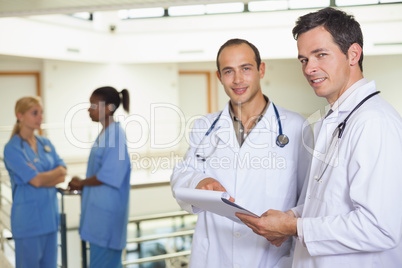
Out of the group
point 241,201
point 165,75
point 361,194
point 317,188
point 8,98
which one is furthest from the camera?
point 165,75

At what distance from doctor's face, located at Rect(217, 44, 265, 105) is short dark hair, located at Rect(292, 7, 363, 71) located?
0.49m

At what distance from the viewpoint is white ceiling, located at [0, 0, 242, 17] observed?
2152 millimetres

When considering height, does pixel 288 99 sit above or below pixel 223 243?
above

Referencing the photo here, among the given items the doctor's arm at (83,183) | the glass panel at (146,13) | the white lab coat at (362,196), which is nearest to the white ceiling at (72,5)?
the doctor's arm at (83,183)

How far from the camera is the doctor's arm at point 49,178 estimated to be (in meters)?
2.57

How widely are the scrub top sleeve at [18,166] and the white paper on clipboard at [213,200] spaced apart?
146 centimetres

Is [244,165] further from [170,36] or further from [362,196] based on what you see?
[170,36]

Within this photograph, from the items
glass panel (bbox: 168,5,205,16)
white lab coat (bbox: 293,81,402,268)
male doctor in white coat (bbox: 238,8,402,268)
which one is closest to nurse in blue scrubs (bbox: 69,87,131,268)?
male doctor in white coat (bbox: 238,8,402,268)

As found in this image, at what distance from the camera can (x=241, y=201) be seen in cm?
157

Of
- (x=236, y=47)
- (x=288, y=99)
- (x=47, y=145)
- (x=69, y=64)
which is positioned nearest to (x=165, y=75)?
(x=69, y=64)

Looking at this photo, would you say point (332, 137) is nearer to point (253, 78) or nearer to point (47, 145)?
point (253, 78)

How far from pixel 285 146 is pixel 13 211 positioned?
1.85 m

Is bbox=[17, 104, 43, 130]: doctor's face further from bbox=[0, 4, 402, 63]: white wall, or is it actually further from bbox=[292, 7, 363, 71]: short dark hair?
bbox=[0, 4, 402, 63]: white wall

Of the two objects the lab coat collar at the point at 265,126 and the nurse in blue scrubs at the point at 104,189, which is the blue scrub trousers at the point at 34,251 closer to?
the nurse in blue scrubs at the point at 104,189
